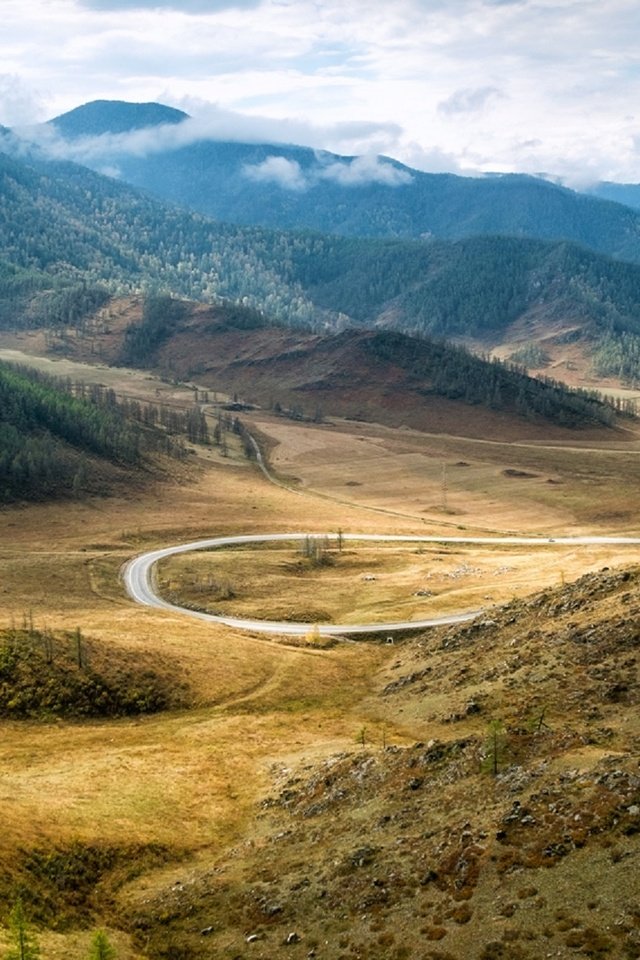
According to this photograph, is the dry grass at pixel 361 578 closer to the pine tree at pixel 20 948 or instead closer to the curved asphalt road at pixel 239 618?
the curved asphalt road at pixel 239 618

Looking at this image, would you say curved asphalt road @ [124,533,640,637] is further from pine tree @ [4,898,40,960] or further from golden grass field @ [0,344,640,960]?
pine tree @ [4,898,40,960]

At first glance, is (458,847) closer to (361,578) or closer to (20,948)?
(20,948)

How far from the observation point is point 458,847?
179 ft

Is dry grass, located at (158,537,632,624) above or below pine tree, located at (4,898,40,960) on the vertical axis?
below

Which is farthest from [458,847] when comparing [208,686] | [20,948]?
[208,686]

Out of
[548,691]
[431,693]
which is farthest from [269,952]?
[431,693]

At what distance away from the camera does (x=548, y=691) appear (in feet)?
261

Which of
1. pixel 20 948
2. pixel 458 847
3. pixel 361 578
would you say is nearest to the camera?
pixel 20 948

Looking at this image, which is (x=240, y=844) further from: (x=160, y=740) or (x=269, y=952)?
(x=160, y=740)

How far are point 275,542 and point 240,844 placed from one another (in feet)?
432

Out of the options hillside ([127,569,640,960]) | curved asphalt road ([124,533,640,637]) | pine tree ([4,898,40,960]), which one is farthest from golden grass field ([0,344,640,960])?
pine tree ([4,898,40,960])

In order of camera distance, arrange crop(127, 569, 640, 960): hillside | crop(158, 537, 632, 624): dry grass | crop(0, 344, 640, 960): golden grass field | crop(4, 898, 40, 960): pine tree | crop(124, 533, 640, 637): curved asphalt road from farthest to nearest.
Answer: crop(158, 537, 632, 624): dry grass < crop(124, 533, 640, 637): curved asphalt road < crop(0, 344, 640, 960): golden grass field < crop(127, 569, 640, 960): hillside < crop(4, 898, 40, 960): pine tree

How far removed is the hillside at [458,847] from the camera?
155 feet

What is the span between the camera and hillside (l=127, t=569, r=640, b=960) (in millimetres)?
47156
